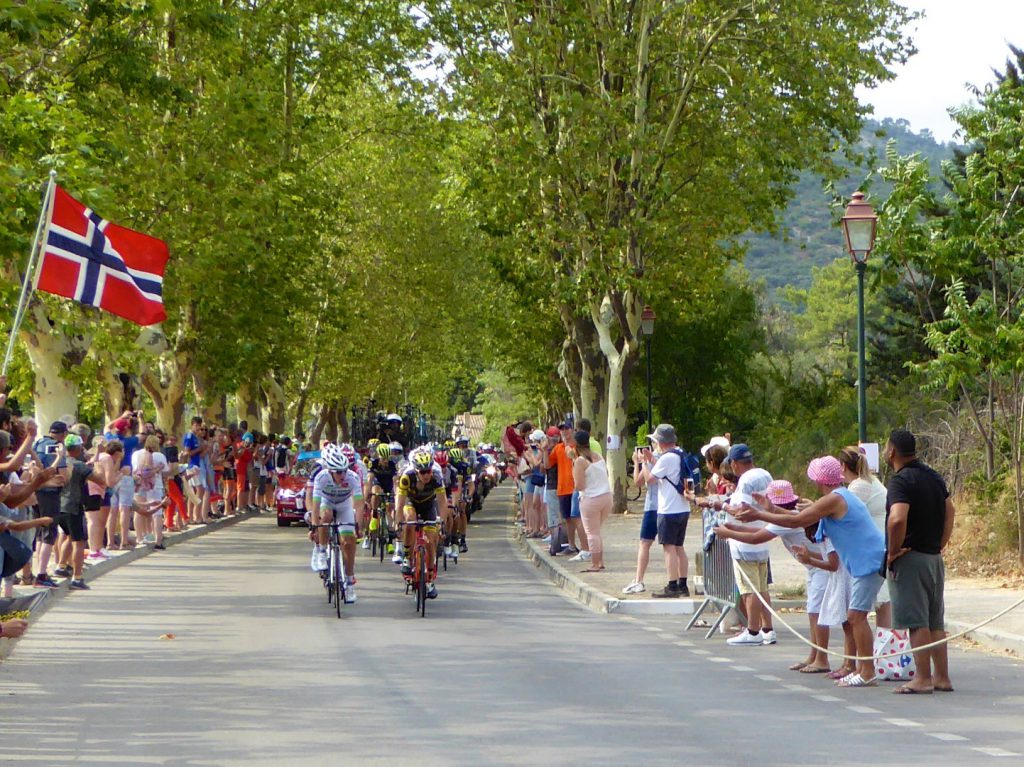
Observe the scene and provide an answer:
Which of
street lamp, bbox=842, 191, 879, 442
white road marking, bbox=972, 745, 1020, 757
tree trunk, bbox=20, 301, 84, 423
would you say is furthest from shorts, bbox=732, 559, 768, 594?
tree trunk, bbox=20, 301, 84, 423

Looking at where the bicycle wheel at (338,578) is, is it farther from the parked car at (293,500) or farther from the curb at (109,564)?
the parked car at (293,500)

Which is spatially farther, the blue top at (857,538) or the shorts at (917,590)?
the blue top at (857,538)

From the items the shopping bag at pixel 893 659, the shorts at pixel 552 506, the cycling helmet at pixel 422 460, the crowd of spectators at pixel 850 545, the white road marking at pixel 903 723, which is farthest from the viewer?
the shorts at pixel 552 506

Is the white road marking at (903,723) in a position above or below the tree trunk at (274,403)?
below

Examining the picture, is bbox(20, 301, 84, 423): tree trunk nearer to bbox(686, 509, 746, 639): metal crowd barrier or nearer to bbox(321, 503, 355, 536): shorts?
bbox(321, 503, 355, 536): shorts

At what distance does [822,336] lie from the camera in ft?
390

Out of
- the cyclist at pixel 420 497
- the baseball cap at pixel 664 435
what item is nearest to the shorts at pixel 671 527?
the baseball cap at pixel 664 435

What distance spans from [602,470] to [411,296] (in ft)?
144

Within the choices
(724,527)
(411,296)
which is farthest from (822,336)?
(724,527)

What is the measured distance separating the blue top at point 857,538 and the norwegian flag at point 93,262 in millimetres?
8735

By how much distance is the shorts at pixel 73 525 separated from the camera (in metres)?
19.8

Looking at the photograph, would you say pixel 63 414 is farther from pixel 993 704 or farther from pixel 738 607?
pixel 993 704

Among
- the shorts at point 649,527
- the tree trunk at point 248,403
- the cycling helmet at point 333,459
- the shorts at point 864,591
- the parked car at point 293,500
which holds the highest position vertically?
the tree trunk at point 248,403

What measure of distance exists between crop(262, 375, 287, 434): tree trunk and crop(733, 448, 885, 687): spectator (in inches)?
1773
